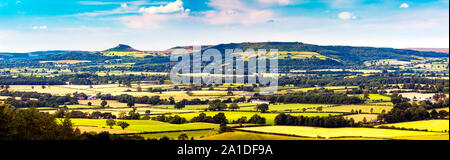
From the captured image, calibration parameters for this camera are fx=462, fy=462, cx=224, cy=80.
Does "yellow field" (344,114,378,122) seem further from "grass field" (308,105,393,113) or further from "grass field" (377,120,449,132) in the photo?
"grass field" (308,105,393,113)

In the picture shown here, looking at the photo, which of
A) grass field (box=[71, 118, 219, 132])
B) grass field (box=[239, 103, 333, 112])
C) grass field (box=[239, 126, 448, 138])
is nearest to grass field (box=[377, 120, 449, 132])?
grass field (box=[239, 126, 448, 138])

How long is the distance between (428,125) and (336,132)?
14.8 m

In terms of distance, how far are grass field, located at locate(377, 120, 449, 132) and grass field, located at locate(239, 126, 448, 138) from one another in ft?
13.6

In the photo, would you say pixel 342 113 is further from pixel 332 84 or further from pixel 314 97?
pixel 332 84

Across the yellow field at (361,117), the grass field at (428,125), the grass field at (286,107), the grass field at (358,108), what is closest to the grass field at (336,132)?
the grass field at (428,125)

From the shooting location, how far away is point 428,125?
58312 mm

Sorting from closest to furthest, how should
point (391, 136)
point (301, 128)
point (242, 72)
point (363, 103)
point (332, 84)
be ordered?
point (391, 136), point (301, 128), point (363, 103), point (332, 84), point (242, 72)

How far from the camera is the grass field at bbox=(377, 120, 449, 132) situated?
55.8 m

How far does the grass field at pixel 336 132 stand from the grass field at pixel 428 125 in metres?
4.15

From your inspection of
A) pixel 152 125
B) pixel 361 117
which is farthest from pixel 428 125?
pixel 152 125

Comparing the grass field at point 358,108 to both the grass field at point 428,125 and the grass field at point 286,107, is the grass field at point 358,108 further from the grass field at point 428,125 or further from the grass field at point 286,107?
the grass field at point 428,125

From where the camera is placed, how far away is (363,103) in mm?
86312
